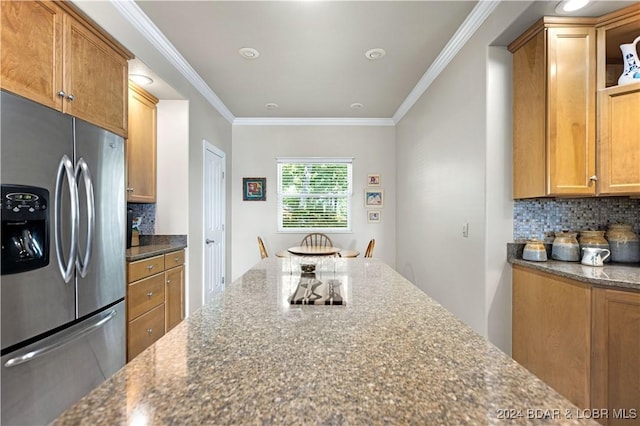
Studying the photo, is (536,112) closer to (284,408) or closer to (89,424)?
(284,408)

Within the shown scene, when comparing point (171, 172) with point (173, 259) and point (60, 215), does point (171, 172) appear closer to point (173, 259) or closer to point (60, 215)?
point (173, 259)

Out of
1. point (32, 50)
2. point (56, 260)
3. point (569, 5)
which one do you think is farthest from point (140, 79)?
point (569, 5)

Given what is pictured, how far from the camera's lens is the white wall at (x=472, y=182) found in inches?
85.5

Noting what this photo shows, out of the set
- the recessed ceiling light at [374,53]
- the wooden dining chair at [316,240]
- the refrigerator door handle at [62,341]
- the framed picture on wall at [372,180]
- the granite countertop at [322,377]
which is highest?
the recessed ceiling light at [374,53]

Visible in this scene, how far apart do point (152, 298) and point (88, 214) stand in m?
1.00

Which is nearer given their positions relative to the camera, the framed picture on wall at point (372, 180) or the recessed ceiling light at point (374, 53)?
the recessed ceiling light at point (374, 53)

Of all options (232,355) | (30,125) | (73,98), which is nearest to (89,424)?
(232,355)

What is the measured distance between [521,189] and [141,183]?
3139 millimetres

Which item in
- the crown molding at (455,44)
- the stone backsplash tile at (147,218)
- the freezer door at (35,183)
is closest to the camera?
the freezer door at (35,183)

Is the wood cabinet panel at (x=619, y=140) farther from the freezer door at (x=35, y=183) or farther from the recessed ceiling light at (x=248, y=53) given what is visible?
the freezer door at (x=35, y=183)

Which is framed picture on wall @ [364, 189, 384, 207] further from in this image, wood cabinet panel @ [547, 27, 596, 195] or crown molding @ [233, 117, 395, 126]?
wood cabinet panel @ [547, 27, 596, 195]

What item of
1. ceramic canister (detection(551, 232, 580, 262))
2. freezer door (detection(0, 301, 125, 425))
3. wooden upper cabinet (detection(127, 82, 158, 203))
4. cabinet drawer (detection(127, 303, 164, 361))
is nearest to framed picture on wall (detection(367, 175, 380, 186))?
ceramic canister (detection(551, 232, 580, 262))

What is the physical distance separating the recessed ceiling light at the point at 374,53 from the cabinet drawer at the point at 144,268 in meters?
2.58

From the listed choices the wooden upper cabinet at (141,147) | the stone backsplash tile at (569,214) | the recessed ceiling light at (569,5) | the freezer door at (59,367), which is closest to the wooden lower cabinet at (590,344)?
the stone backsplash tile at (569,214)
